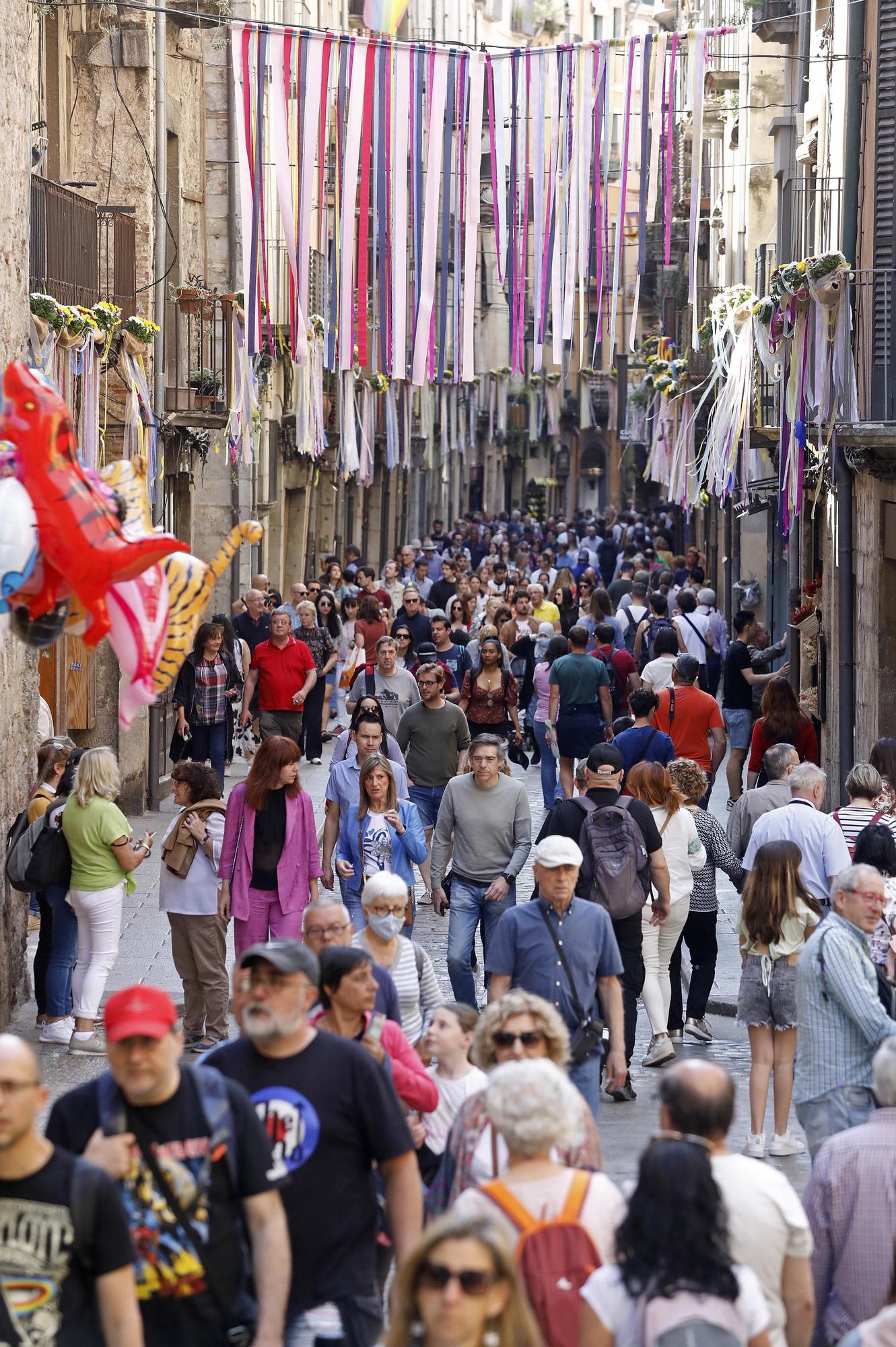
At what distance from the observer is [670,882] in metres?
9.95

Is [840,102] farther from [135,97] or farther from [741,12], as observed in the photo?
[741,12]

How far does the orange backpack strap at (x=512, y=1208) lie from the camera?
178 inches

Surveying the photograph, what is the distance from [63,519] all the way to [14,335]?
5374 mm

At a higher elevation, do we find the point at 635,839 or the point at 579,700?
the point at 635,839

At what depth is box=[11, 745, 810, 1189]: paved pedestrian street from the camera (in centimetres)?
883

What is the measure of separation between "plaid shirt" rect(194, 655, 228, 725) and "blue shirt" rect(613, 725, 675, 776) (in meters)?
4.97

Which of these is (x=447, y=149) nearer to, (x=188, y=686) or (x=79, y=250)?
(x=79, y=250)

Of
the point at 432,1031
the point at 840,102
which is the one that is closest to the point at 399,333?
the point at 840,102

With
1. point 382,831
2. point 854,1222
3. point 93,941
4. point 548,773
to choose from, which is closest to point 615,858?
point 382,831

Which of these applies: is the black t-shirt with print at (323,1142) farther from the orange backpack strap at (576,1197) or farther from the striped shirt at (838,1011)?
the striped shirt at (838,1011)

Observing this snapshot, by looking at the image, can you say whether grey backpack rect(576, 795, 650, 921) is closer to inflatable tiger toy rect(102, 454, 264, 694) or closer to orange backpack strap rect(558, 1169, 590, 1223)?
inflatable tiger toy rect(102, 454, 264, 694)

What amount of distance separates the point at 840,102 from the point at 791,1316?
15.0 meters

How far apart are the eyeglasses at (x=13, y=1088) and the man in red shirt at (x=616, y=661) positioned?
13.1 meters

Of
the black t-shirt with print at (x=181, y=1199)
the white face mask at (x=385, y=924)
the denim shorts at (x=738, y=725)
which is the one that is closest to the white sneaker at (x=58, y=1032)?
the white face mask at (x=385, y=924)
